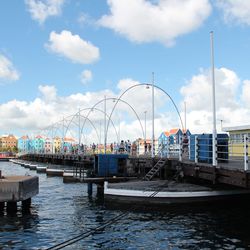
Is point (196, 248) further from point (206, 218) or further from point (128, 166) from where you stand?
point (128, 166)

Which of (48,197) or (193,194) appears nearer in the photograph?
(193,194)

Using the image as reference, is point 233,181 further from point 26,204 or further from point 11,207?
point 11,207

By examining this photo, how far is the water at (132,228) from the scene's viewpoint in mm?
14180

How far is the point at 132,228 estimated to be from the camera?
16.7m

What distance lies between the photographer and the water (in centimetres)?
1418

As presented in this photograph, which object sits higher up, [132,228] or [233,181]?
[233,181]

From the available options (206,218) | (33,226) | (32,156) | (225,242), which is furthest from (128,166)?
(32,156)

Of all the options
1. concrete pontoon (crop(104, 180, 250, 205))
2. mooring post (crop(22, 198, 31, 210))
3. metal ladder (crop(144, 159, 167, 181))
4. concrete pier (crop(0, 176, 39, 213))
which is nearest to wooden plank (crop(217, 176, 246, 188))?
concrete pontoon (crop(104, 180, 250, 205))

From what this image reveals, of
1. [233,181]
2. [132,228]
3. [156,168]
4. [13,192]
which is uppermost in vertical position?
[156,168]

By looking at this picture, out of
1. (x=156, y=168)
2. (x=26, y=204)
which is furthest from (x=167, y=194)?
(x=26, y=204)

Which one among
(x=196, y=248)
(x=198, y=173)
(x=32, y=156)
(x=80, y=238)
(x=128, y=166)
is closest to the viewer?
(x=196, y=248)

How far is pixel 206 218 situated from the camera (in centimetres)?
1897

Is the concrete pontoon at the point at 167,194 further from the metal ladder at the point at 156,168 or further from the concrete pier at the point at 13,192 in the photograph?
the concrete pier at the point at 13,192

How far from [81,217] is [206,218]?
20.8 ft
